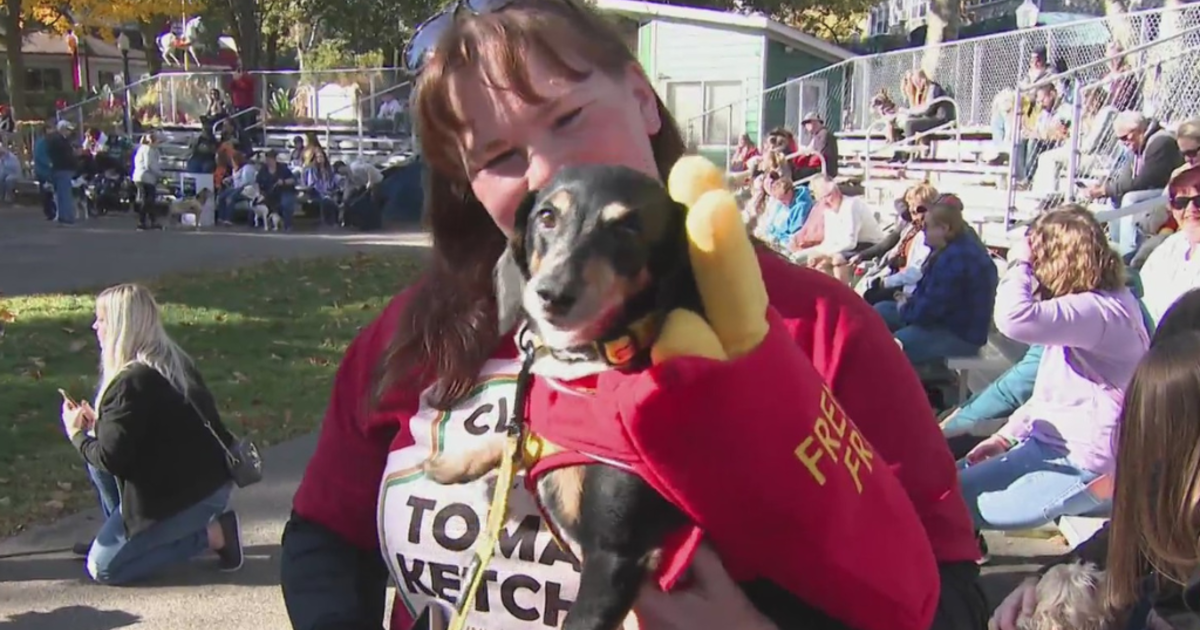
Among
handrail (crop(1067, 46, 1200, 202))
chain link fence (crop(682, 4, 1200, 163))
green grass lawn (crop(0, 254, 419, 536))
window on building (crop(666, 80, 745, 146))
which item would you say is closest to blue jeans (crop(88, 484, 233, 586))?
green grass lawn (crop(0, 254, 419, 536))

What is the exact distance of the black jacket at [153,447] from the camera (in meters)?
4.93

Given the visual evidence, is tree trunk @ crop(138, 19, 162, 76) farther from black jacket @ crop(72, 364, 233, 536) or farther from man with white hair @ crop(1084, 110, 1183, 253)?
black jacket @ crop(72, 364, 233, 536)

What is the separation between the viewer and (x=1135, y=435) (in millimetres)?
2814

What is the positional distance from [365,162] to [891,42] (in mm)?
25722

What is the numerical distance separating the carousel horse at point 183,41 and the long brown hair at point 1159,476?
137ft

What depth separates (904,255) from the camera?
8.73m

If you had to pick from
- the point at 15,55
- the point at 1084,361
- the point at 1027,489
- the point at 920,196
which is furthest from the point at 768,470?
the point at 15,55

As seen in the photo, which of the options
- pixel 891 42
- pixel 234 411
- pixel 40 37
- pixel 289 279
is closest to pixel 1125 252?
pixel 234 411

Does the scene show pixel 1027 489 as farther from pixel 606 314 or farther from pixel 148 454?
pixel 148 454

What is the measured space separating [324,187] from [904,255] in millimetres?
13992

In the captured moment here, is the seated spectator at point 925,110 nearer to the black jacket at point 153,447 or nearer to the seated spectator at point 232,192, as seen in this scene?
the seated spectator at point 232,192

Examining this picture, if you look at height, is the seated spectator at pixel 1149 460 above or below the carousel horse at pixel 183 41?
below

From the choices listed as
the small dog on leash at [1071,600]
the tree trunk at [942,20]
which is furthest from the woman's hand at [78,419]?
the tree trunk at [942,20]

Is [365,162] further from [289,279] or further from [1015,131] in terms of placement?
[1015,131]
